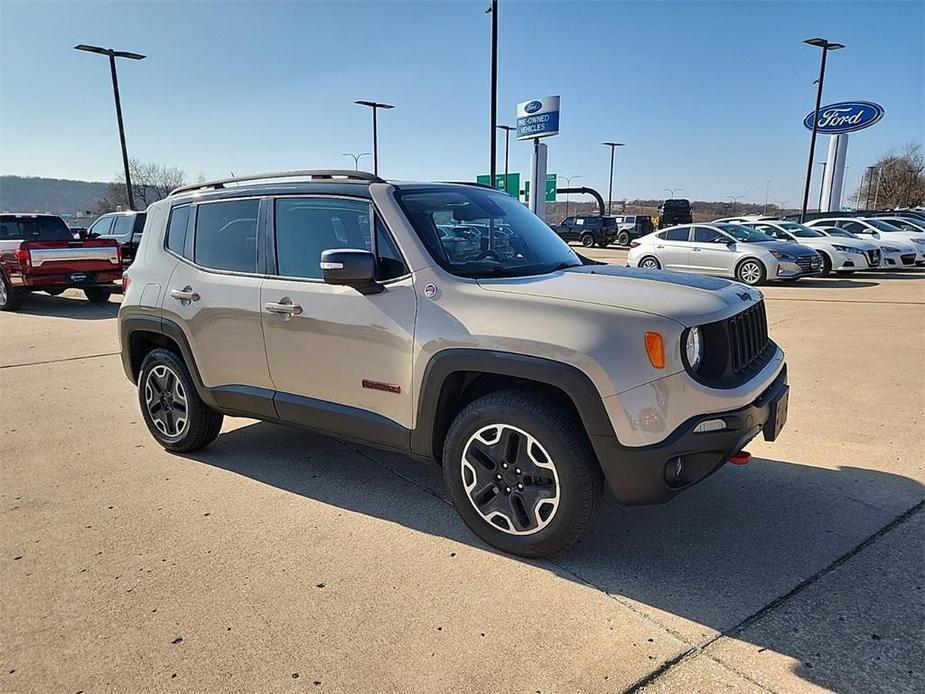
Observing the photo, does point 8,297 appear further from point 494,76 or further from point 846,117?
point 846,117

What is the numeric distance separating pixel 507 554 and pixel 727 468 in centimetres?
185

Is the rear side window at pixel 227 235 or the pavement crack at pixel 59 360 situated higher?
the rear side window at pixel 227 235

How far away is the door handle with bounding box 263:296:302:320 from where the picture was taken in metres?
3.65

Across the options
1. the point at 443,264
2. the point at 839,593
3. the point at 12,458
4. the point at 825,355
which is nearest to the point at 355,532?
the point at 443,264

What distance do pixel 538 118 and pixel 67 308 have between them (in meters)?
30.2

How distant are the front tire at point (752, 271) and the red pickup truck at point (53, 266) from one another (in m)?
13.2

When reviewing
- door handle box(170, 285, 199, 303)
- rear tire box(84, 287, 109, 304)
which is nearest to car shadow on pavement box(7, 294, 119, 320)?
rear tire box(84, 287, 109, 304)

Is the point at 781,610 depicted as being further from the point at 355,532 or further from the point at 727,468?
the point at 355,532

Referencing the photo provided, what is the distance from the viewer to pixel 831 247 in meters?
16.4

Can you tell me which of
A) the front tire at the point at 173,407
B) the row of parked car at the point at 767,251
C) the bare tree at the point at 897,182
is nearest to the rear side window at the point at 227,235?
the front tire at the point at 173,407

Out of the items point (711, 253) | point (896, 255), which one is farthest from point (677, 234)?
point (896, 255)

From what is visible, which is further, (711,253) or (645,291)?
(711,253)

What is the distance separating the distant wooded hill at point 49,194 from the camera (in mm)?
96062

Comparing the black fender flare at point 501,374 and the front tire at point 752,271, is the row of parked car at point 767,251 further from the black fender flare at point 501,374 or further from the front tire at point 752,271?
the black fender flare at point 501,374
